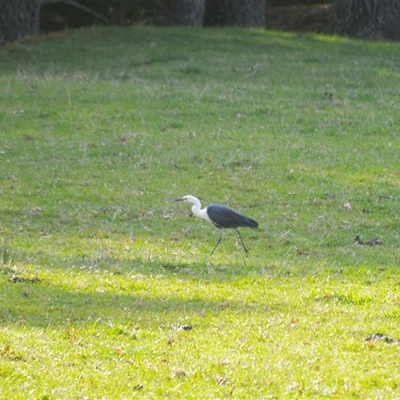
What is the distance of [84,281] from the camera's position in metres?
10.0

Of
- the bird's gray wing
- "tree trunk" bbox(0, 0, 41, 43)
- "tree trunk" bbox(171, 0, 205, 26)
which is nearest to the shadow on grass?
the bird's gray wing

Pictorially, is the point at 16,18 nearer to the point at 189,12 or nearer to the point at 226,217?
the point at 189,12

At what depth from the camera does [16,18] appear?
28.9m

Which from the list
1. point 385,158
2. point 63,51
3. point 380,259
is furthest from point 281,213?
point 63,51

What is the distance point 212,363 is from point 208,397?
656mm

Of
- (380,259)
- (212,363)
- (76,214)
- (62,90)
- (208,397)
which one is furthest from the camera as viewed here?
(62,90)

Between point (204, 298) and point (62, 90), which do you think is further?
point (62, 90)

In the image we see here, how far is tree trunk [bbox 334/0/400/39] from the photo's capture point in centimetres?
2794

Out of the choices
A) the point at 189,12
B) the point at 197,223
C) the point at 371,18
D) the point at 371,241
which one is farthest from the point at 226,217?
the point at 189,12

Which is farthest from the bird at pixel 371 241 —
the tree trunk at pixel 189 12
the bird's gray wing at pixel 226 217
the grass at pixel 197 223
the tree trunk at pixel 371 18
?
the tree trunk at pixel 189 12

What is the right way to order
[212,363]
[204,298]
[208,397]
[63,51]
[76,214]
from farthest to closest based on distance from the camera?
[63,51], [76,214], [204,298], [212,363], [208,397]

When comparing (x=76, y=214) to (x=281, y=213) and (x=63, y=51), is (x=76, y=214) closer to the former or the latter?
(x=281, y=213)

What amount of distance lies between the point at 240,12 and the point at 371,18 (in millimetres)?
4786

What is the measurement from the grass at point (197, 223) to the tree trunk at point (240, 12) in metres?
5.53
